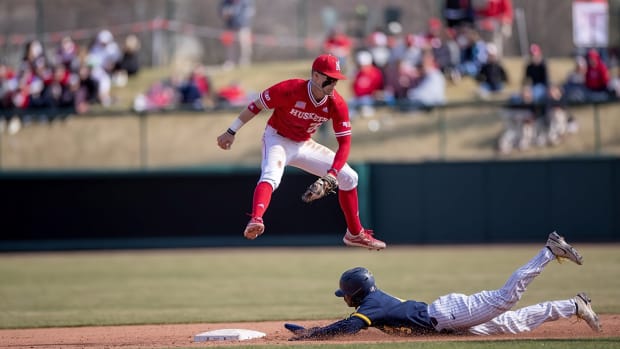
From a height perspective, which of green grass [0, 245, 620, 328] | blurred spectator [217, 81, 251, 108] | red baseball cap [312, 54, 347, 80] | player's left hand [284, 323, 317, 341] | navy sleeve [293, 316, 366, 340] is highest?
red baseball cap [312, 54, 347, 80]

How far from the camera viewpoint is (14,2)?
27.8 meters

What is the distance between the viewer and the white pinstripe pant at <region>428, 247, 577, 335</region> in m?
7.14

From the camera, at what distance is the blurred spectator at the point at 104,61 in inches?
826

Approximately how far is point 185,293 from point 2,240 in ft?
22.9

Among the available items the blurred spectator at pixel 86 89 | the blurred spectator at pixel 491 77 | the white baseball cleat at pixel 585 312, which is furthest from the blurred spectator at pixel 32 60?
the white baseball cleat at pixel 585 312

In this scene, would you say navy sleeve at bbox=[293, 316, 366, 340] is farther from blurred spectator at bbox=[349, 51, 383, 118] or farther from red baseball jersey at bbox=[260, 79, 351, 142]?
blurred spectator at bbox=[349, 51, 383, 118]

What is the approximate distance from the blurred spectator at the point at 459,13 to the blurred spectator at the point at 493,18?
0.35m

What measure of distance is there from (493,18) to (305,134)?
46.4 ft

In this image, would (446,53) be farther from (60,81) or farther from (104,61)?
(60,81)

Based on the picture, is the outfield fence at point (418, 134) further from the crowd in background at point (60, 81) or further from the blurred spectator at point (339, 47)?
the blurred spectator at point (339, 47)

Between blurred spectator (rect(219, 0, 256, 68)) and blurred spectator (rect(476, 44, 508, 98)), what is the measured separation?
6.45 m

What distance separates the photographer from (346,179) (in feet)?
29.4

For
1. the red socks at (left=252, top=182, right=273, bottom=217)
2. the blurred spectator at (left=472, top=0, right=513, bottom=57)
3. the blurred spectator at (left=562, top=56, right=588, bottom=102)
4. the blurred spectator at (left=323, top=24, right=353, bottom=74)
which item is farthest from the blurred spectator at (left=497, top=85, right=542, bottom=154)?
the red socks at (left=252, top=182, right=273, bottom=217)

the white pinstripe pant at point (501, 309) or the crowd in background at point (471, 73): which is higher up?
the crowd in background at point (471, 73)
